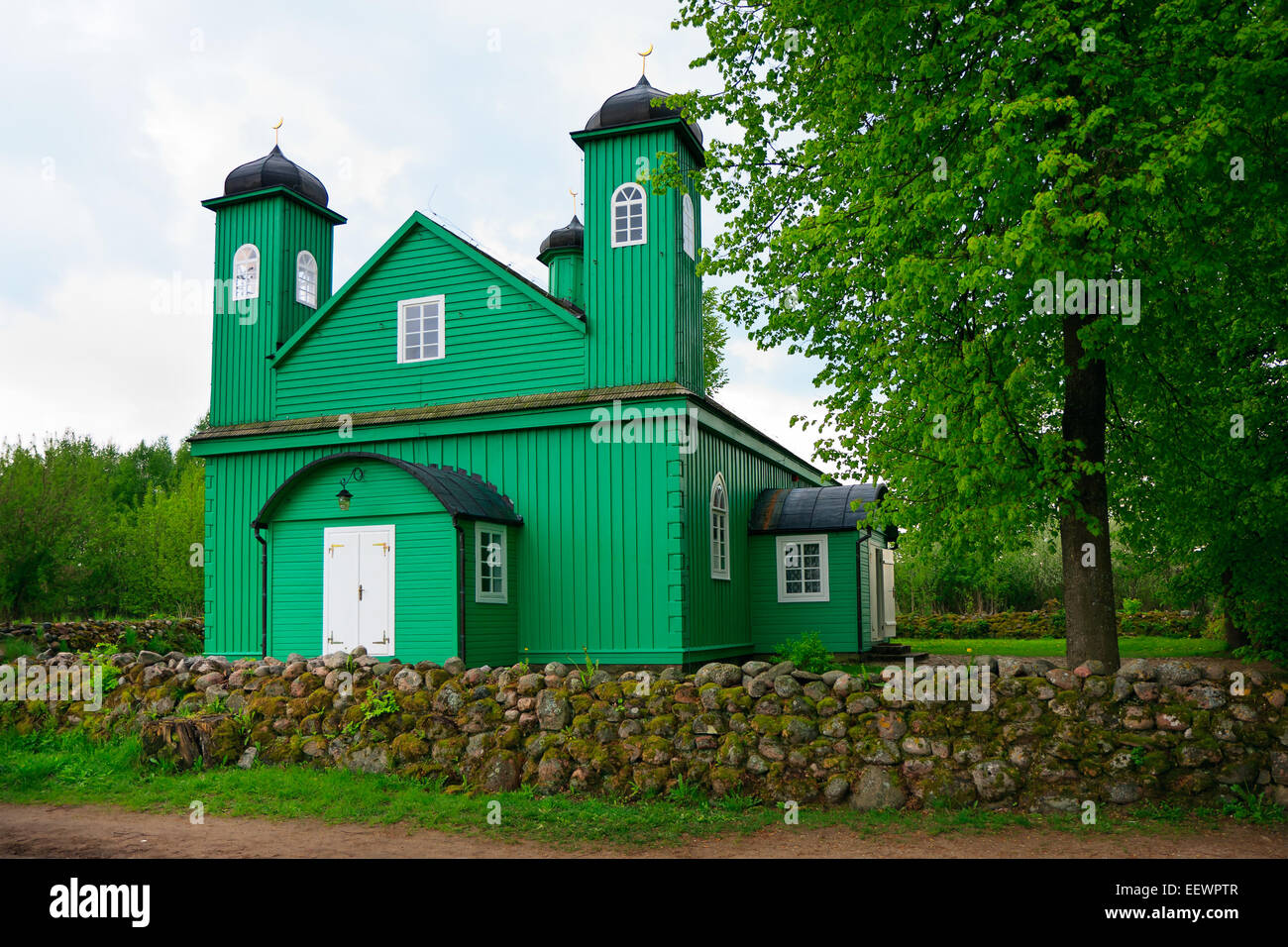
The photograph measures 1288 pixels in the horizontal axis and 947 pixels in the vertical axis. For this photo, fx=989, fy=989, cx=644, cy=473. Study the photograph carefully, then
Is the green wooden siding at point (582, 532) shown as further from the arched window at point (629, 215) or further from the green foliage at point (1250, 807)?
the green foliage at point (1250, 807)

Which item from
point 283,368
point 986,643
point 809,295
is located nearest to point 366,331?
point 283,368

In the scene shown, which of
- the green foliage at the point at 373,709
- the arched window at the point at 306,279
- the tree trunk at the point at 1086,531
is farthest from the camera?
the arched window at the point at 306,279

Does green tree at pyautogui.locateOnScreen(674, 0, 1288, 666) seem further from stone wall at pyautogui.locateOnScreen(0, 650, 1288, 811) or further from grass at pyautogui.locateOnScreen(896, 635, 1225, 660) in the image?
grass at pyautogui.locateOnScreen(896, 635, 1225, 660)

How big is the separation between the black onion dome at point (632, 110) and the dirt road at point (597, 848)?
455 inches

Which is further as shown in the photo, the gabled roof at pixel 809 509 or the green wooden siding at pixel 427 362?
the gabled roof at pixel 809 509

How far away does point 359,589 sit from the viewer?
15.2m

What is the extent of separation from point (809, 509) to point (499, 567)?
247 inches

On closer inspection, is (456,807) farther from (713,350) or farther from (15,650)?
(713,350)

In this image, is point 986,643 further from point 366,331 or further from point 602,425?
point 366,331

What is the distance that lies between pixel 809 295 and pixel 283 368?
33.9 ft

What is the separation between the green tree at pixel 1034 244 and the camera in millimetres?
9375

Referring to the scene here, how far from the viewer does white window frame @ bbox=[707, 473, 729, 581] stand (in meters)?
16.6

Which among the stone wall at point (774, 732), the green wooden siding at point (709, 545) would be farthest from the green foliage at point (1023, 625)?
the stone wall at point (774, 732)

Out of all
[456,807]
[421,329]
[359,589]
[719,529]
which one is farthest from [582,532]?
[456,807]
